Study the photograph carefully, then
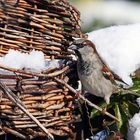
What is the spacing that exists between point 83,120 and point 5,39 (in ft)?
1.53

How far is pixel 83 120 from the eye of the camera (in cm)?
132

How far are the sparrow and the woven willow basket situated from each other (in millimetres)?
50

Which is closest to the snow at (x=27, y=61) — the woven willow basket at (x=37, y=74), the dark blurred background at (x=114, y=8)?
the woven willow basket at (x=37, y=74)

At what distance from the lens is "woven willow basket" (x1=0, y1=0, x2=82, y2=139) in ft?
3.06

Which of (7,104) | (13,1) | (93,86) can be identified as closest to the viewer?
(7,104)

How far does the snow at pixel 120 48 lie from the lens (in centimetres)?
138

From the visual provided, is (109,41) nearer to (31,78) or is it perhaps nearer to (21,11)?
(21,11)

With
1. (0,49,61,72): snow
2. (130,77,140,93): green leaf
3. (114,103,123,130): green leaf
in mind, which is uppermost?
(0,49,61,72): snow

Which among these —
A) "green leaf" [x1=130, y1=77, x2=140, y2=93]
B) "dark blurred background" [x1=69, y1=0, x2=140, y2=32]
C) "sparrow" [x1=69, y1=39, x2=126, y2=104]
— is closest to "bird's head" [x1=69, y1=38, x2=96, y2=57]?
"sparrow" [x1=69, y1=39, x2=126, y2=104]

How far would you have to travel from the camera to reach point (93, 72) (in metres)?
1.34

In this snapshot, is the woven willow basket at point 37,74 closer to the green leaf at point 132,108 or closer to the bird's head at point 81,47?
the bird's head at point 81,47

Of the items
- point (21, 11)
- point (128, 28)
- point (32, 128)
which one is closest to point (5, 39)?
point (21, 11)

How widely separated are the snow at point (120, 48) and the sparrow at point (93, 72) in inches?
2.1

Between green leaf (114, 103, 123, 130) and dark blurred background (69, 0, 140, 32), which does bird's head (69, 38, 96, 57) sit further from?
dark blurred background (69, 0, 140, 32)
